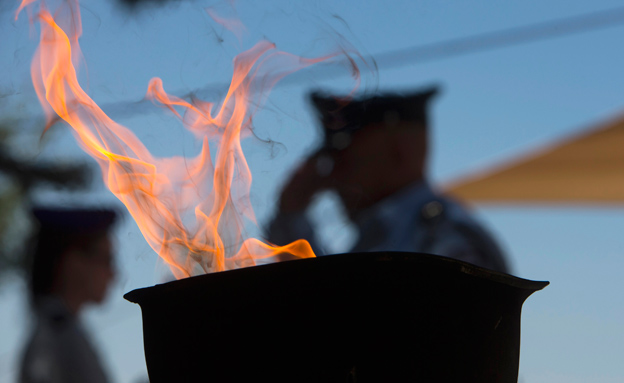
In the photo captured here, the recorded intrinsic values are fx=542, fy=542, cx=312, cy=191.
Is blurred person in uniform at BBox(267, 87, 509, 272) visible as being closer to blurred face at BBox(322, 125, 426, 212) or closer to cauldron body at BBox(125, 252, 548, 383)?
blurred face at BBox(322, 125, 426, 212)

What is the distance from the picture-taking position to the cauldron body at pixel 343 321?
0.87m

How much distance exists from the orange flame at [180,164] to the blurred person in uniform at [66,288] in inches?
50.0

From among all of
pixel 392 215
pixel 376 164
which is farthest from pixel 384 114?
A: pixel 392 215

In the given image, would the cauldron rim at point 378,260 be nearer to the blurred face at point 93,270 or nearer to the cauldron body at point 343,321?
the cauldron body at point 343,321

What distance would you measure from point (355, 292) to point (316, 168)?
1512 mm

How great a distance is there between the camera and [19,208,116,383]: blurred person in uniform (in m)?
2.39

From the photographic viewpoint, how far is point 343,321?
0.88 meters

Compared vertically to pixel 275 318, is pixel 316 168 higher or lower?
higher

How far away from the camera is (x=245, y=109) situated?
1537 mm

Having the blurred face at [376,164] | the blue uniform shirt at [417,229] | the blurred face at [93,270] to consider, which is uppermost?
the blurred face at [376,164]

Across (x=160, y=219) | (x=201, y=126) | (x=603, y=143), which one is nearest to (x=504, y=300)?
(x=160, y=219)

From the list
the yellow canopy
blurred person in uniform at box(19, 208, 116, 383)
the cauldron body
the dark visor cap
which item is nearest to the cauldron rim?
the cauldron body

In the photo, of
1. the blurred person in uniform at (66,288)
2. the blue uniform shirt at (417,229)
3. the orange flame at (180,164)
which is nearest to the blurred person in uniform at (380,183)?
the blue uniform shirt at (417,229)

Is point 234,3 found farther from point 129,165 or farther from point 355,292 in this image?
point 355,292
